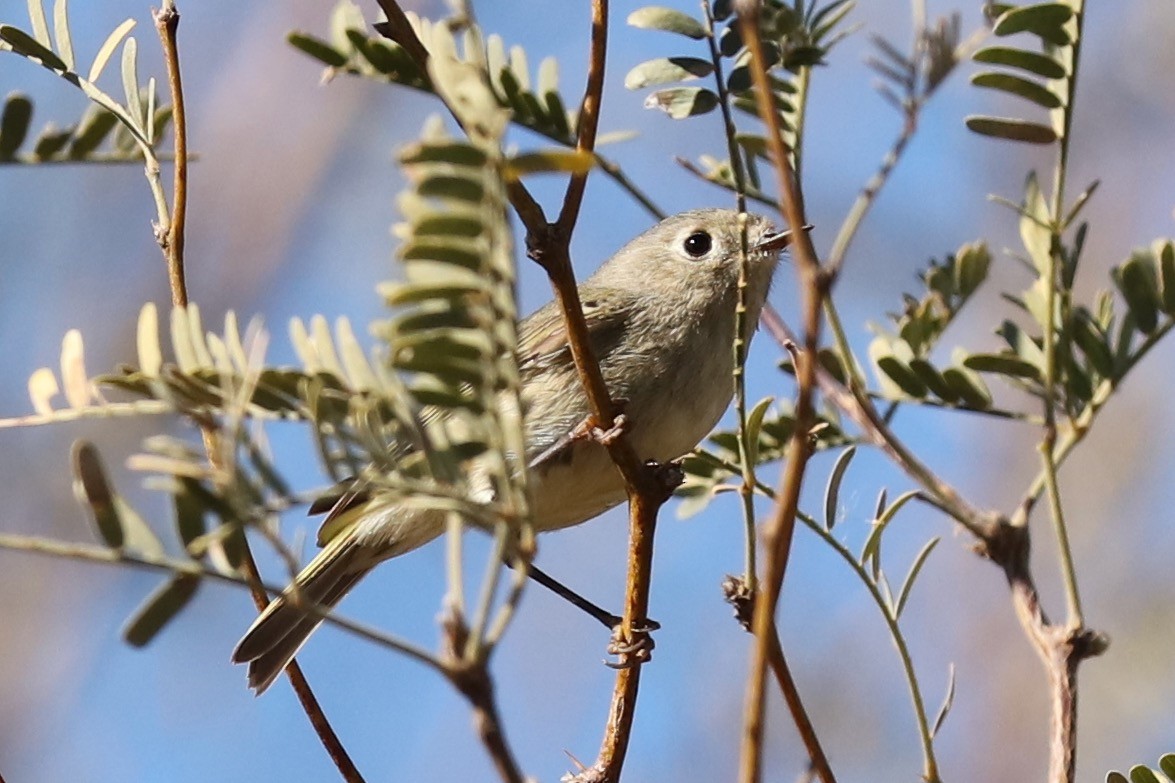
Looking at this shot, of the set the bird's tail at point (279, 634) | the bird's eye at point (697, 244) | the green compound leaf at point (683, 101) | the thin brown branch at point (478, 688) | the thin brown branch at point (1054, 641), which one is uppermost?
the bird's eye at point (697, 244)

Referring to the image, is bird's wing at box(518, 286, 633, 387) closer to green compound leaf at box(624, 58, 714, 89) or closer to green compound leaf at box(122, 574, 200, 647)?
green compound leaf at box(624, 58, 714, 89)

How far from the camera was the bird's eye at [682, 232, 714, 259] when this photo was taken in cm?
303

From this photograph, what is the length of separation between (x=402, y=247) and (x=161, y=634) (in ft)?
0.83

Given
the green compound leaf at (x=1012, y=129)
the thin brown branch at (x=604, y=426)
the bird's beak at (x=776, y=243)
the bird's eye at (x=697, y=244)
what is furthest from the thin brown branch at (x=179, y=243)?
the bird's eye at (x=697, y=244)

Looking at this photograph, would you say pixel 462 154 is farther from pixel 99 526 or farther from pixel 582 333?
pixel 582 333

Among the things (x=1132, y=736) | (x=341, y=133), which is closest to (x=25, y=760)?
(x=341, y=133)

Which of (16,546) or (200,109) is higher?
(200,109)

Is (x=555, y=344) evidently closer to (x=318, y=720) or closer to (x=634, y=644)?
(x=634, y=644)

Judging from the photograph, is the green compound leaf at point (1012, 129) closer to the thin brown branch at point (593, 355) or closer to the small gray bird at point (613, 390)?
the thin brown branch at point (593, 355)

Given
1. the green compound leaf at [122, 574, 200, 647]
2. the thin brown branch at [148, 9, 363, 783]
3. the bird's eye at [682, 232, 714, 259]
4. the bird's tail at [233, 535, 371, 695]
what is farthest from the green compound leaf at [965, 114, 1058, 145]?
the bird's eye at [682, 232, 714, 259]

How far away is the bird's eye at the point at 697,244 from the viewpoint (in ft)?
9.94

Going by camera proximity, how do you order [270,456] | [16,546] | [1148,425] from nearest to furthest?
[16,546] → [270,456] → [1148,425]

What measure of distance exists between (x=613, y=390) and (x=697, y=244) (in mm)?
649

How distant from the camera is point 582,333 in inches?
49.1
